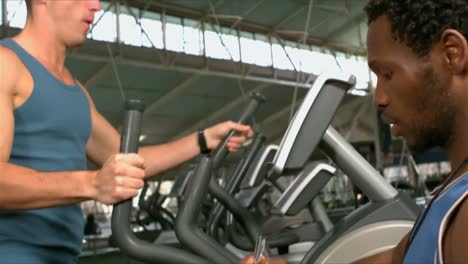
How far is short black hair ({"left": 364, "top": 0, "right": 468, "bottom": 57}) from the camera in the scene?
815mm

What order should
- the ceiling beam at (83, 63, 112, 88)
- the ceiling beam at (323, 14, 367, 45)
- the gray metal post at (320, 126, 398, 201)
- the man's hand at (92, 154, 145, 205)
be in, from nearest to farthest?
the man's hand at (92, 154, 145, 205), the gray metal post at (320, 126, 398, 201), the ceiling beam at (83, 63, 112, 88), the ceiling beam at (323, 14, 367, 45)

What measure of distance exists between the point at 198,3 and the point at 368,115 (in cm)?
806

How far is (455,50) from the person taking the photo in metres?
0.79

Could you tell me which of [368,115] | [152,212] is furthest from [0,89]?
[368,115]

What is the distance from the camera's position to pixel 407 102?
2.83 ft

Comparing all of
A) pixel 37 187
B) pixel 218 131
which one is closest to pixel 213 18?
pixel 218 131

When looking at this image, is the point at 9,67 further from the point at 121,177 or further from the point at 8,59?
the point at 121,177

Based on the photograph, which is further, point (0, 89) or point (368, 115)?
point (368, 115)

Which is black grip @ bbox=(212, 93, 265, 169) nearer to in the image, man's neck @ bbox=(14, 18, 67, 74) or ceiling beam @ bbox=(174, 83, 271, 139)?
man's neck @ bbox=(14, 18, 67, 74)

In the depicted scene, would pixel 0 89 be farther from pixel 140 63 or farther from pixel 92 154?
pixel 140 63

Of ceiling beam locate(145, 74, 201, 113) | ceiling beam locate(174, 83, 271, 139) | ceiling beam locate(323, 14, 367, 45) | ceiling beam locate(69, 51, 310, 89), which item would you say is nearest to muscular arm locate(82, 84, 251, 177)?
ceiling beam locate(69, 51, 310, 89)

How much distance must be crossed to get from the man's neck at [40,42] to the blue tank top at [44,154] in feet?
0.13

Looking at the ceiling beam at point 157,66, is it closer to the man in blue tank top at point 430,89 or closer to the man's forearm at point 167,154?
the man's forearm at point 167,154

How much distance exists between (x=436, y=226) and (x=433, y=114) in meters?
0.17
